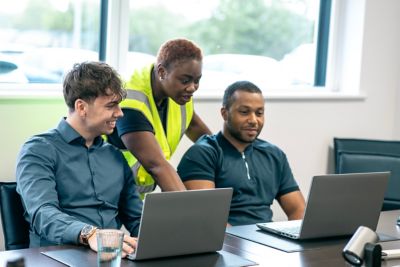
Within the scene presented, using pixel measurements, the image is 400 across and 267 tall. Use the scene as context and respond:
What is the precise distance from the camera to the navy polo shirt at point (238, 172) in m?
3.11

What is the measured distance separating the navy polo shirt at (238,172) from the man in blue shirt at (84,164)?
424mm

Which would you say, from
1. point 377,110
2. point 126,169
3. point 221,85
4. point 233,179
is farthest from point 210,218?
point 377,110

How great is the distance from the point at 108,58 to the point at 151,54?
0.31 m

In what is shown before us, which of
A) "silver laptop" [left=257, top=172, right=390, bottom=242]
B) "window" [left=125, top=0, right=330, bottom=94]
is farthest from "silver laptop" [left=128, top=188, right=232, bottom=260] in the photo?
"window" [left=125, top=0, right=330, bottom=94]

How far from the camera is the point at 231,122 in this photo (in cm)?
318

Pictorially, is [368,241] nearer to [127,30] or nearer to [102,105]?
[102,105]

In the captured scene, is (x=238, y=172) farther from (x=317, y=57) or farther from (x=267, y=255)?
(x=317, y=57)

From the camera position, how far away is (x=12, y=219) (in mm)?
2635

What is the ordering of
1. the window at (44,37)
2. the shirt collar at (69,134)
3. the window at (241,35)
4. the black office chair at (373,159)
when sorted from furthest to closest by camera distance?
1. the black office chair at (373,159)
2. the window at (241,35)
3. the window at (44,37)
4. the shirt collar at (69,134)

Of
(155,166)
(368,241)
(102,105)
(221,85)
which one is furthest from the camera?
(221,85)

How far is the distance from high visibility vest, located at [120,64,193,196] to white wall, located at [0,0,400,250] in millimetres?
625

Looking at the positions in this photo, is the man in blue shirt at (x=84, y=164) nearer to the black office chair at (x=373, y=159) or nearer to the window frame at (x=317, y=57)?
the window frame at (x=317, y=57)

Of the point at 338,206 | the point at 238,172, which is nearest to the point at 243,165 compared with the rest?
the point at 238,172

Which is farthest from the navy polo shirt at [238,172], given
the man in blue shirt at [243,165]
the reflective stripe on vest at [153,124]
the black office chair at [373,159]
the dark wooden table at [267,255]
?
the black office chair at [373,159]
